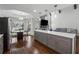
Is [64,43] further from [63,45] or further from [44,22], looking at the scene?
[44,22]

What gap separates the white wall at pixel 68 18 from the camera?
7.60 meters

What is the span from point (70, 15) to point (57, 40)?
4101mm

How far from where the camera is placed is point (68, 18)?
8508 mm

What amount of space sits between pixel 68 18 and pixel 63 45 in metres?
4.66

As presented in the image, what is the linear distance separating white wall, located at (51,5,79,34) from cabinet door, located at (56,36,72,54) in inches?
132

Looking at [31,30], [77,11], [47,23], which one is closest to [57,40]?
[77,11]

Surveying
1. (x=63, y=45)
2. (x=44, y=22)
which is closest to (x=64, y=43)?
(x=63, y=45)

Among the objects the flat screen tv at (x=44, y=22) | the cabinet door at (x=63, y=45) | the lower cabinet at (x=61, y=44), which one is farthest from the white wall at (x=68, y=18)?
the cabinet door at (x=63, y=45)

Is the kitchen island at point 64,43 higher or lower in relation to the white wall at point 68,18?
lower

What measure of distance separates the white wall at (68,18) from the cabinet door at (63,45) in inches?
132

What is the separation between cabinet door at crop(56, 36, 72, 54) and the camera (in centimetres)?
386

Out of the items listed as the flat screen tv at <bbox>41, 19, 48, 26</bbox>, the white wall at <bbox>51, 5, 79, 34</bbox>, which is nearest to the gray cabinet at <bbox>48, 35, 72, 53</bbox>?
the white wall at <bbox>51, 5, 79, 34</bbox>

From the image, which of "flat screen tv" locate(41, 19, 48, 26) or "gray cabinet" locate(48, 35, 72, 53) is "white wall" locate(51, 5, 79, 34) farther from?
"gray cabinet" locate(48, 35, 72, 53)

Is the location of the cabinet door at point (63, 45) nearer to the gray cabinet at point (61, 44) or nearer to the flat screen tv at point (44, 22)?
the gray cabinet at point (61, 44)
